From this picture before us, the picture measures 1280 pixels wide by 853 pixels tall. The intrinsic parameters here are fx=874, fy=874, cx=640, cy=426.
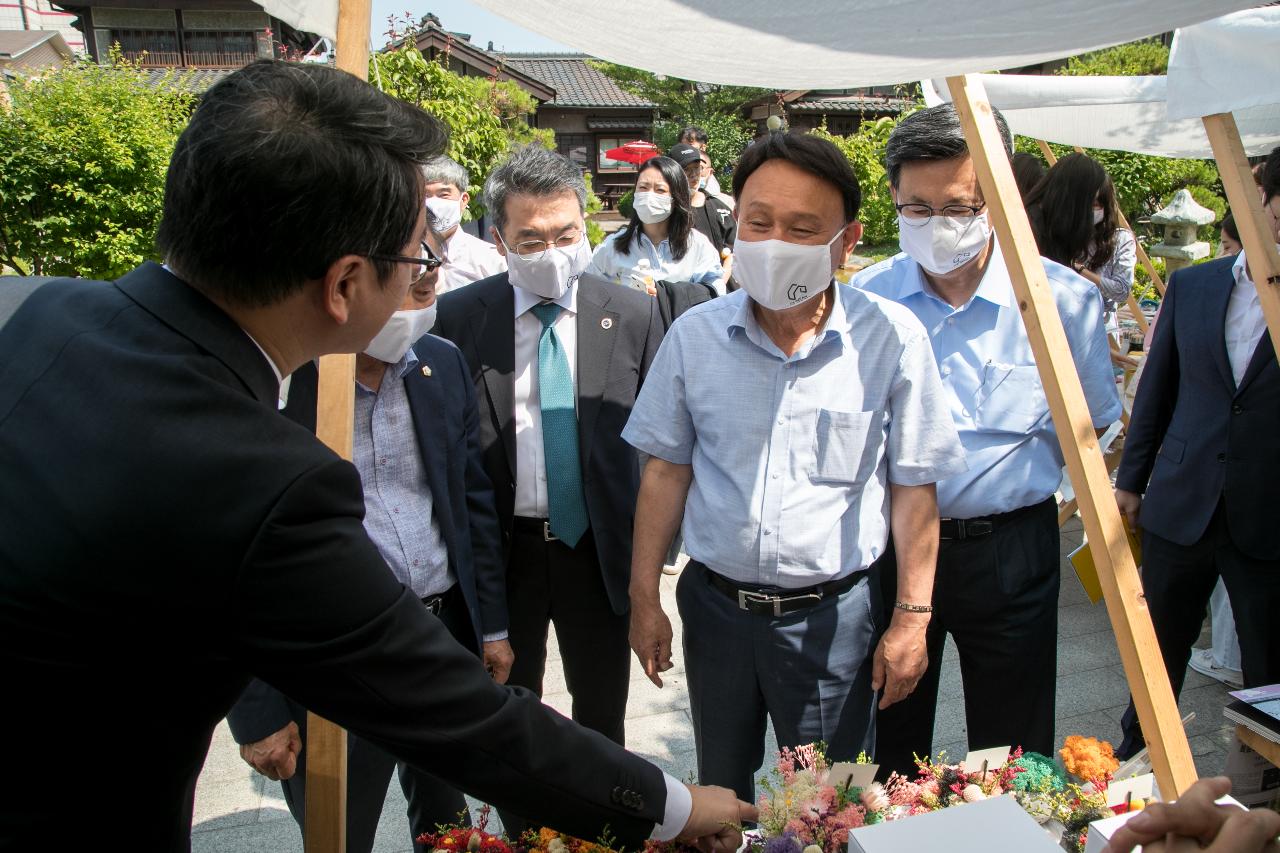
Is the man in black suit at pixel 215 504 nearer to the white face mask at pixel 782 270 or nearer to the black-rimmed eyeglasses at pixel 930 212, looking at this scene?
the white face mask at pixel 782 270

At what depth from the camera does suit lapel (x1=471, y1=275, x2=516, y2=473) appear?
245cm

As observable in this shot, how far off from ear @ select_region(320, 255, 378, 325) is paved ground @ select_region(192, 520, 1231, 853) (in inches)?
80.4

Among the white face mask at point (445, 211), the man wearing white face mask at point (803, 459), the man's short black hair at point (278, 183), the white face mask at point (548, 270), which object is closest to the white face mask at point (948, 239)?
the man wearing white face mask at point (803, 459)

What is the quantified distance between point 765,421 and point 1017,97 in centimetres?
374

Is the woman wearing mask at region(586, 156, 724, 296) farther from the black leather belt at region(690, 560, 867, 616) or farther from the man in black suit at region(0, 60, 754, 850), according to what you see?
the man in black suit at region(0, 60, 754, 850)

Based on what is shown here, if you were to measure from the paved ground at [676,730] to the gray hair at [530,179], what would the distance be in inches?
75.3

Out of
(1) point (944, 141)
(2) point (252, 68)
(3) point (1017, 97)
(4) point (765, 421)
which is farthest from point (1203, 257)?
(2) point (252, 68)

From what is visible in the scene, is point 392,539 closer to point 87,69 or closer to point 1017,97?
point 1017,97

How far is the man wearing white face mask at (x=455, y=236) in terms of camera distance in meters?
4.07

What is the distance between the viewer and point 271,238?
3.50 feet

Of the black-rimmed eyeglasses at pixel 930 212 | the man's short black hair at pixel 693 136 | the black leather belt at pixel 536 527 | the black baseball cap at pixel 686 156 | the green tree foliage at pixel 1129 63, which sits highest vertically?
the green tree foliage at pixel 1129 63

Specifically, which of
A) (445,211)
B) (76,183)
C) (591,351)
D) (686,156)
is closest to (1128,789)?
(591,351)

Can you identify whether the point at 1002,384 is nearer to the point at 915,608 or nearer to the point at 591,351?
the point at 915,608

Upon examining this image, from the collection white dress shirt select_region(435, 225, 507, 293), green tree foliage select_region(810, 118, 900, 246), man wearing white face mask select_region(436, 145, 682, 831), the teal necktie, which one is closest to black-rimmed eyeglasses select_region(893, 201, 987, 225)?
man wearing white face mask select_region(436, 145, 682, 831)
